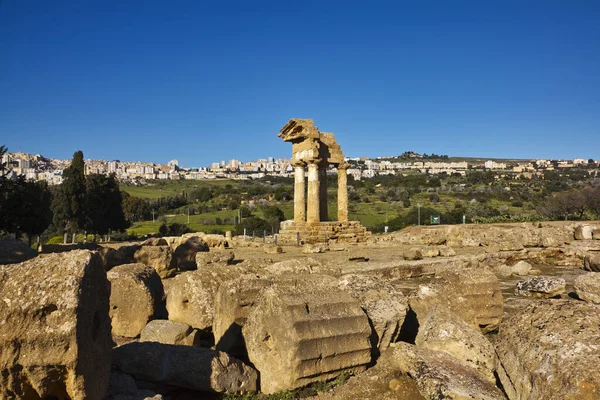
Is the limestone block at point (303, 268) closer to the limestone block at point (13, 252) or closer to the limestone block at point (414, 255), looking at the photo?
the limestone block at point (13, 252)

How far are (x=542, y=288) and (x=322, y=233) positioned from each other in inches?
647

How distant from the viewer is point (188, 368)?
4.64 meters

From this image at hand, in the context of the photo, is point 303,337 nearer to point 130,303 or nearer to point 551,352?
point 551,352

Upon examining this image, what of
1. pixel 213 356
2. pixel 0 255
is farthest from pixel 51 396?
pixel 0 255

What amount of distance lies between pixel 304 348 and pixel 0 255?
21.6 feet

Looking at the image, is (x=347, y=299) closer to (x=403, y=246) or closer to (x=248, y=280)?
(x=248, y=280)

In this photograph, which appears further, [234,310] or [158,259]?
[158,259]

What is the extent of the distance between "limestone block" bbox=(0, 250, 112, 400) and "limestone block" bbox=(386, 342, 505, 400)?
289 centimetres

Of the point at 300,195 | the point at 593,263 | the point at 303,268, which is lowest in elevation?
the point at 593,263

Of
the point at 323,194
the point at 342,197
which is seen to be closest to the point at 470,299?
the point at 342,197

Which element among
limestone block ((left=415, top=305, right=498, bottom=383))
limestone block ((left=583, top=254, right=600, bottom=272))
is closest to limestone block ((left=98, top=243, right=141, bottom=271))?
limestone block ((left=415, top=305, right=498, bottom=383))

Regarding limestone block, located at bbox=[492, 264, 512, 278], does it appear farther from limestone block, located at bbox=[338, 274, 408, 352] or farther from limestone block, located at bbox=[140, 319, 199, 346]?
limestone block, located at bbox=[140, 319, 199, 346]

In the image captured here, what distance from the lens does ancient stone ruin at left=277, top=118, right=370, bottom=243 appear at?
2478cm

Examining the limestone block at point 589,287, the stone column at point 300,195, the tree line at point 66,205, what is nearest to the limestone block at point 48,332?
the limestone block at point 589,287
